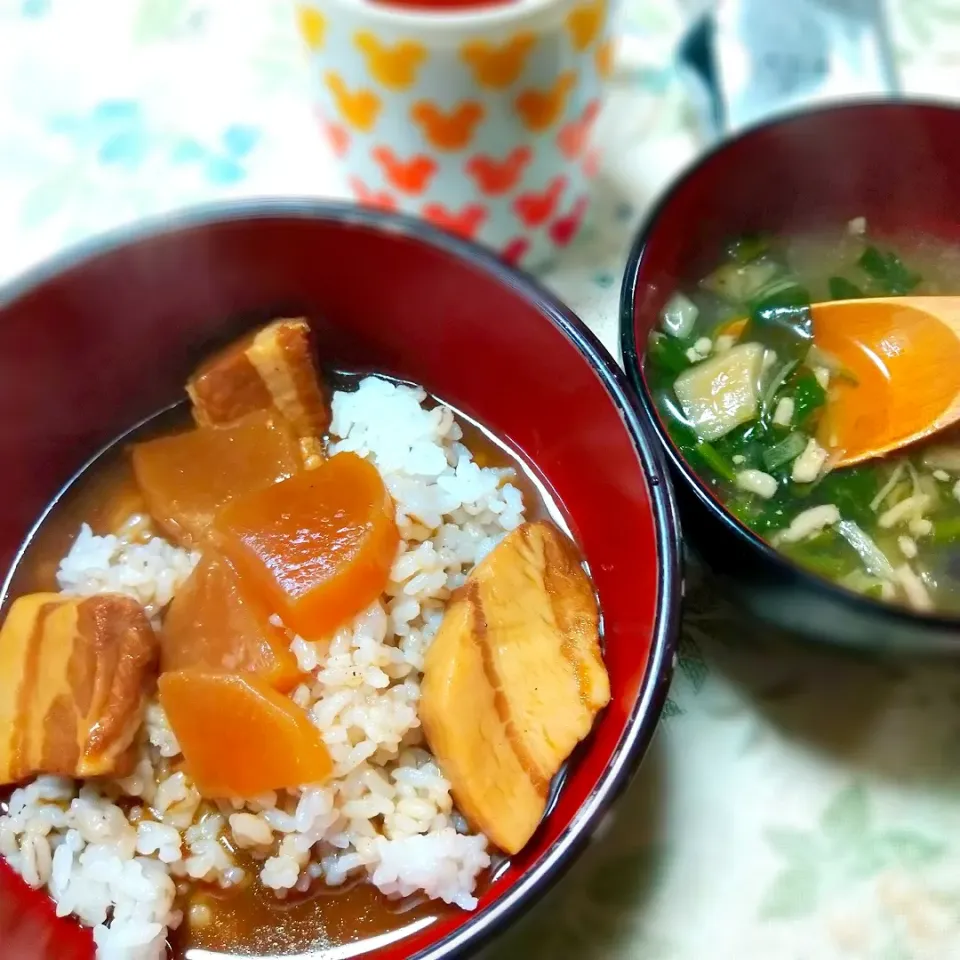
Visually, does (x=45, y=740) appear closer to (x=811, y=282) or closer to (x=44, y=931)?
(x=44, y=931)

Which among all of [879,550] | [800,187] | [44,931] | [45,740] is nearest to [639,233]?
[800,187]

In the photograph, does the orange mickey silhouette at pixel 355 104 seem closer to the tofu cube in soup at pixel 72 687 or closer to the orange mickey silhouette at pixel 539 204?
the orange mickey silhouette at pixel 539 204

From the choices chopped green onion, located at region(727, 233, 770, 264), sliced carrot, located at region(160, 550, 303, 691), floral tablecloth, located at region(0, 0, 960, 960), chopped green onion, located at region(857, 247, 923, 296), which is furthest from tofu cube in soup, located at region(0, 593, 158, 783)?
chopped green onion, located at region(857, 247, 923, 296)

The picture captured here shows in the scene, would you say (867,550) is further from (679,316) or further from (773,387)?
(679,316)

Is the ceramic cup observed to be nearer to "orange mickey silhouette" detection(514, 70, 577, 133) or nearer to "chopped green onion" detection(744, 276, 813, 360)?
"orange mickey silhouette" detection(514, 70, 577, 133)

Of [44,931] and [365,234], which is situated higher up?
[365,234]

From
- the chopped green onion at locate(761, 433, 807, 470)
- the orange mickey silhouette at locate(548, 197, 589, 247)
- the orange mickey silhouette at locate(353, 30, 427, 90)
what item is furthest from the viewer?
the orange mickey silhouette at locate(548, 197, 589, 247)

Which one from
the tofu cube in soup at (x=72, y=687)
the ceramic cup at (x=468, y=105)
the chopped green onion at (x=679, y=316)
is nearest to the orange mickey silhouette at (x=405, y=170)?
the ceramic cup at (x=468, y=105)
